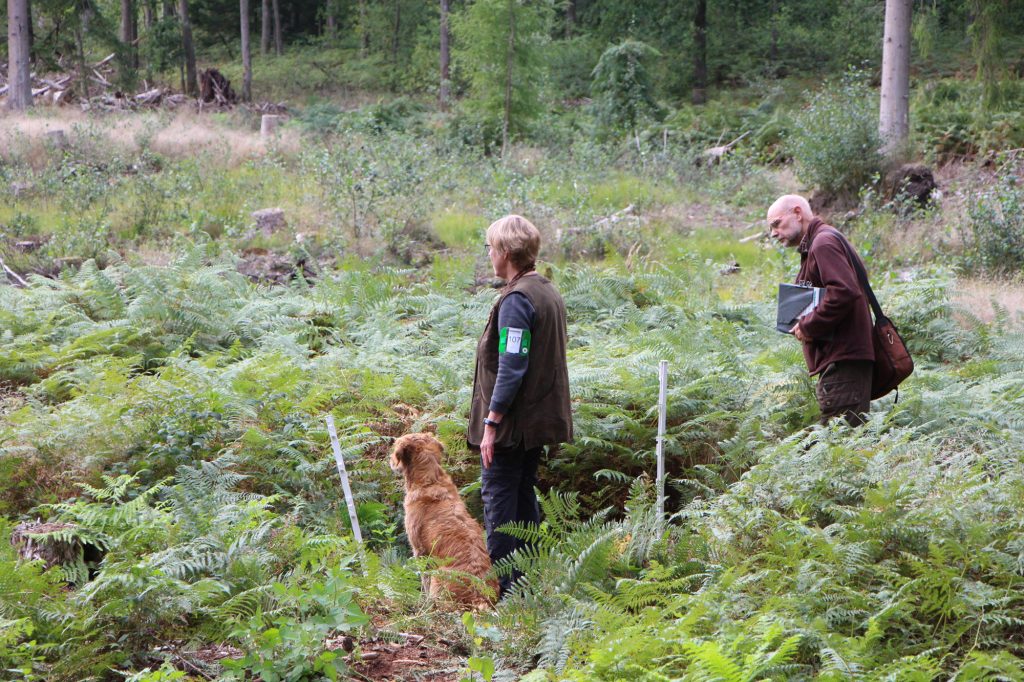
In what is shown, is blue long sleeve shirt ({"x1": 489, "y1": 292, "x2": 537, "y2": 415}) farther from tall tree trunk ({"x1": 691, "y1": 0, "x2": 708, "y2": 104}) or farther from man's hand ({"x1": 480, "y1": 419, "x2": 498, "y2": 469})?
tall tree trunk ({"x1": 691, "y1": 0, "x2": 708, "y2": 104})

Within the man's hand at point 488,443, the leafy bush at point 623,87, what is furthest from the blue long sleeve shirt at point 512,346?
the leafy bush at point 623,87

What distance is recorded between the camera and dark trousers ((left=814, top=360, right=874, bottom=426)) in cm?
604

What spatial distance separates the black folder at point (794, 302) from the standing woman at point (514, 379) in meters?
1.63

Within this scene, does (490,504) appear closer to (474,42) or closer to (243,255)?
(243,255)

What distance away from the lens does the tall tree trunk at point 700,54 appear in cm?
3534

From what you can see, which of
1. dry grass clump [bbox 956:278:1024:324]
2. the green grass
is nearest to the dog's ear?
dry grass clump [bbox 956:278:1024:324]

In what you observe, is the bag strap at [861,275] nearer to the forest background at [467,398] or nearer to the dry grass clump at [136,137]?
the forest background at [467,398]

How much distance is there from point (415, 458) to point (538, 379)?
39.7 inches

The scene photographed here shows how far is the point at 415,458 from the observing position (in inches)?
228

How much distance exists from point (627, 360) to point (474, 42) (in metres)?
16.0

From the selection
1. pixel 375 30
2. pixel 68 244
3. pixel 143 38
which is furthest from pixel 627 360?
pixel 375 30

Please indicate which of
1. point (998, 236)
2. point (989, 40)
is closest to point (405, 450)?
point (998, 236)

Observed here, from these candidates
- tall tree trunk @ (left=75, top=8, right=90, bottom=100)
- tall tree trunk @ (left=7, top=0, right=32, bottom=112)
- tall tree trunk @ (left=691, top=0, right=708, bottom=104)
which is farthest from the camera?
tall tree trunk @ (left=691, top=0, right=708, bottom=104)

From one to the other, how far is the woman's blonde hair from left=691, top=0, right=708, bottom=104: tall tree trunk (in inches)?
1239
